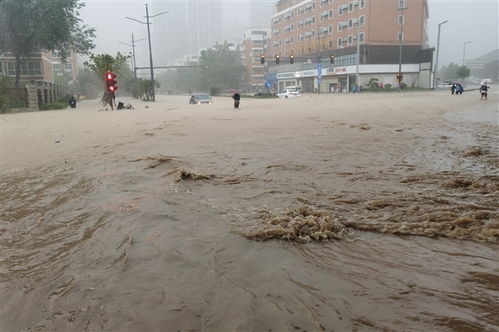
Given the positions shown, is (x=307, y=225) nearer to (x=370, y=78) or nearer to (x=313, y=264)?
(x=313, y=264)

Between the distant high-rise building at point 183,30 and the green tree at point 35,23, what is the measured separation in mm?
122285

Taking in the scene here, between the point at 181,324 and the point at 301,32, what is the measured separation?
8419cm

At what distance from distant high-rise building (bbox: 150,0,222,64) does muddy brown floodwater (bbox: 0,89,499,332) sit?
15625cm

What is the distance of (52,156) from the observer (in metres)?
10.1

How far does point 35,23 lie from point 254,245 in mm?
37783

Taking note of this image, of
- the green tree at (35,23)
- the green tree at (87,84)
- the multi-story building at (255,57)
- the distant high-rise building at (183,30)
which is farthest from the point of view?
the distant high-rise building at (183,30)

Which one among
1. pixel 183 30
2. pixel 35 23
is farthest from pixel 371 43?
pixel 183 30

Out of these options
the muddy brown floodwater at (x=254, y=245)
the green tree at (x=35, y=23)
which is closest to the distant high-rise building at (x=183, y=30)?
the green tree at (x=35, y=23)

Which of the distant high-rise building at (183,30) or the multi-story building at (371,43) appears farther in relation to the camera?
the distant high-rise building at (183,30)

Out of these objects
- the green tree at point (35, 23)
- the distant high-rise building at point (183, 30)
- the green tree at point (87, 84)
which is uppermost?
the distant high-rise building at point (183, 30)

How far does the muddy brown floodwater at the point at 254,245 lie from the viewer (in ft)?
9.57

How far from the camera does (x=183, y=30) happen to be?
524 feet

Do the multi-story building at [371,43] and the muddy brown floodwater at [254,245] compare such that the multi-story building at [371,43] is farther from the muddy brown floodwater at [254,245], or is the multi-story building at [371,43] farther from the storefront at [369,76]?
the muddy brown floodwater at [254,245]

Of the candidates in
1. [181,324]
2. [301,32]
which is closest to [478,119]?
[181,324]
